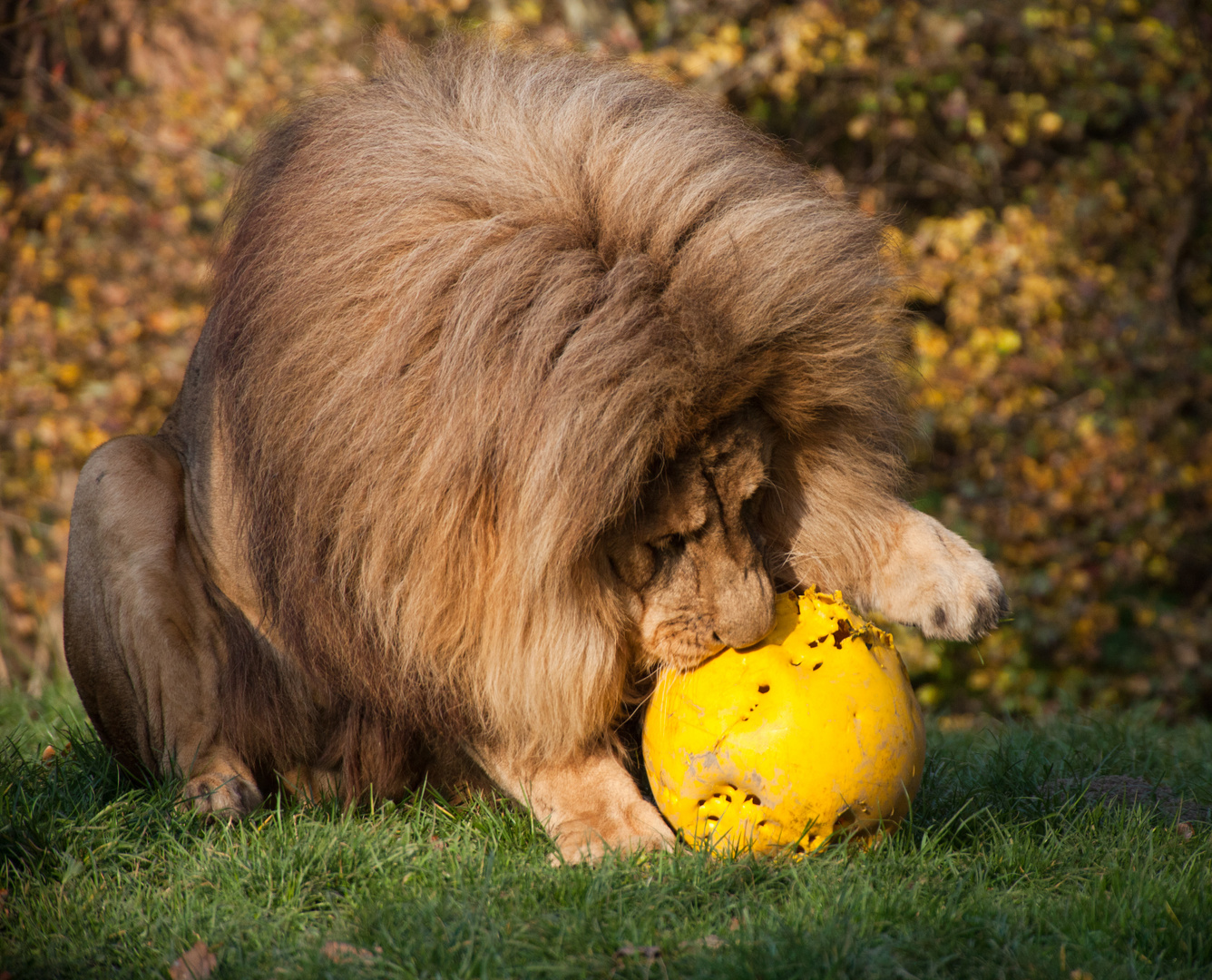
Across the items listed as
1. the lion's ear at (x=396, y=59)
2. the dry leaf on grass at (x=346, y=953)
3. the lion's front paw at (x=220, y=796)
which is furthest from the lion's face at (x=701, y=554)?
the lion's ear at (x=396, y=59)

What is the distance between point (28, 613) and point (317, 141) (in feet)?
19.0

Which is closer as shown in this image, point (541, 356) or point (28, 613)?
point (541, 356)

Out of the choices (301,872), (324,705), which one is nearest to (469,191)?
(324,705)

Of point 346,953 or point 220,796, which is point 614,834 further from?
point 220,796

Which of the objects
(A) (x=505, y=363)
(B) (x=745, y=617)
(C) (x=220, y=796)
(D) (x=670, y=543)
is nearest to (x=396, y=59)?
(A) (x=505, y=363)

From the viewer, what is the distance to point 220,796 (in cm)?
303

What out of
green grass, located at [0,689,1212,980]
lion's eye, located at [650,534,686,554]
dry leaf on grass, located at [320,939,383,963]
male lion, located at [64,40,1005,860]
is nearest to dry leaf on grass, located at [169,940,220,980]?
green grass, located at [0,689,1212,980]

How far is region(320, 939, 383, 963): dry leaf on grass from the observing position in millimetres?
2258

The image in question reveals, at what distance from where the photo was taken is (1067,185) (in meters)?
7.88

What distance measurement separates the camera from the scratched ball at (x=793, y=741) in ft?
8.44

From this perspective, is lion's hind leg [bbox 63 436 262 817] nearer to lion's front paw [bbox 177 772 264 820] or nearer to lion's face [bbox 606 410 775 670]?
lion's front paw [bbox 177 772 264 820]

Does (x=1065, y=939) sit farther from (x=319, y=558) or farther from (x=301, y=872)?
(x=319, y=558)

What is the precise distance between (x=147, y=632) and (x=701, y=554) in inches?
57.9

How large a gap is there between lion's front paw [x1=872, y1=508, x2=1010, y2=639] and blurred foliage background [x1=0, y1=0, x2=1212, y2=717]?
13.8 feet
